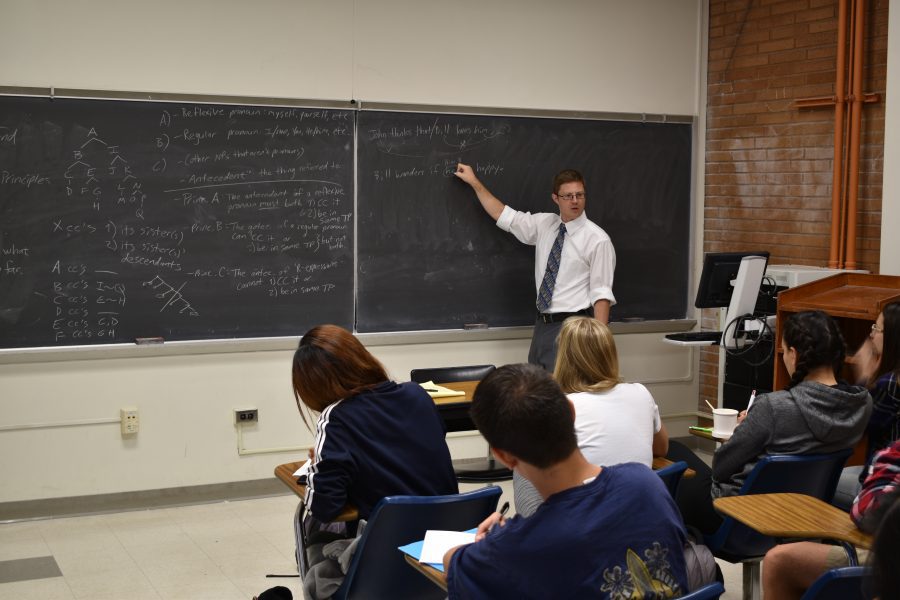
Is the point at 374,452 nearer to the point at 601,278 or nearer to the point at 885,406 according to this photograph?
the point at 885,406

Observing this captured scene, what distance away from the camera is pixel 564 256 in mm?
6039

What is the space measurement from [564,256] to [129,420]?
2.64 meters

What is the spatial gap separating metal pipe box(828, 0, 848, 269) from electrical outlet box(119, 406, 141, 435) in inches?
155

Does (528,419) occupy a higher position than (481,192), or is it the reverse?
(481,192)

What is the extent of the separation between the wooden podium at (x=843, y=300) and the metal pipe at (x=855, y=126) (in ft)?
1.78

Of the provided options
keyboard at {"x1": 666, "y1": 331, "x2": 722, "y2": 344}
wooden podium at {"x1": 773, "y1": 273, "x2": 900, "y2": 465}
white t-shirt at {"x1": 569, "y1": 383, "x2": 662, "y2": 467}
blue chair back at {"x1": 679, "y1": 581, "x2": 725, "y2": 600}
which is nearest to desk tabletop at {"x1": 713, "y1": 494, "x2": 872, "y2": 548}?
white t-shirt at {"x1": 569, "y1": 383, "x2": 662, "y2": 467}

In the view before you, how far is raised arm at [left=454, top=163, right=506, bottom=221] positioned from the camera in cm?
605

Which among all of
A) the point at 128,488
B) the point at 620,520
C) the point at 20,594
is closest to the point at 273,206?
the point at 128,488

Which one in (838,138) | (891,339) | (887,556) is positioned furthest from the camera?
(838,138)

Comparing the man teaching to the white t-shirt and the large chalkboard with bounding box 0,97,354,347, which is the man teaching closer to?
the large chalkboard with bounding box 0,97,354,347

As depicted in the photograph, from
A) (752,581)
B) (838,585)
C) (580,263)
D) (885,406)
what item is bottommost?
(752,581)

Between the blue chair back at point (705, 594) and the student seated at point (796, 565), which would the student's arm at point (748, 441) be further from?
the blue chair back at point (705, 594)

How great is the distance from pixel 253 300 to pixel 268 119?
39.6 inches

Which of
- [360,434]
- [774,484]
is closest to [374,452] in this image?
[360,434]
